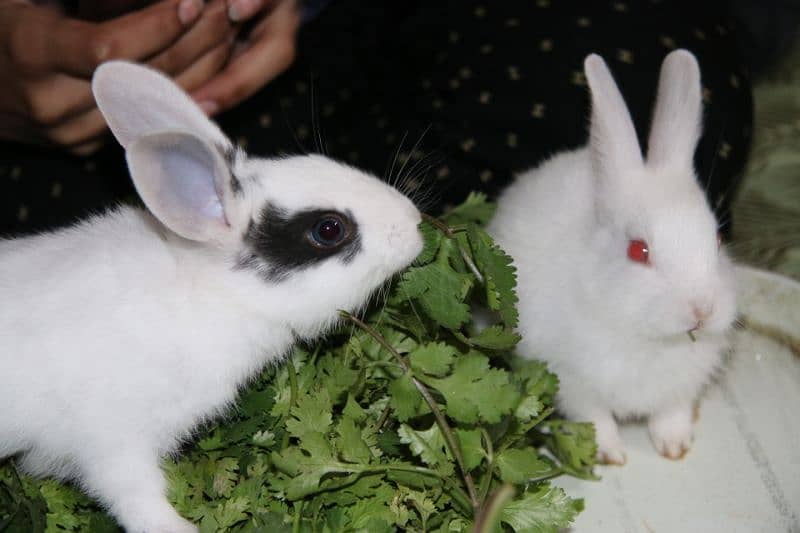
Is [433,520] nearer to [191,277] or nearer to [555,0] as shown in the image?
[191,277]

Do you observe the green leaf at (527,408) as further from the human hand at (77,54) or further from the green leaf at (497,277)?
the human hand at (77,54)

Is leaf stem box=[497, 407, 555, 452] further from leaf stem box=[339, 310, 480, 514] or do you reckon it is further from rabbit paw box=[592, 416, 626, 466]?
rabbit paw box=[592, 416, 626, 466]

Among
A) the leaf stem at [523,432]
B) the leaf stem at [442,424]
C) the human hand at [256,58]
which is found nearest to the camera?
the leaf stem at [442,424]

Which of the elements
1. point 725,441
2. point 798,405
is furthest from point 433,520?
point 798,405

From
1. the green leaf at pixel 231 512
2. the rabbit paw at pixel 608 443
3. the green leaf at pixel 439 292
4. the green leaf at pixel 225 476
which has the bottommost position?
the rabbit paw at pixel 608 443

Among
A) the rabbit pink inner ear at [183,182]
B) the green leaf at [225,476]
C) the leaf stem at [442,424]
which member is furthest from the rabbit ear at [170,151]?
the green leaf at [225,476]

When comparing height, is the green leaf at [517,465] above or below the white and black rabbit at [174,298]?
below
